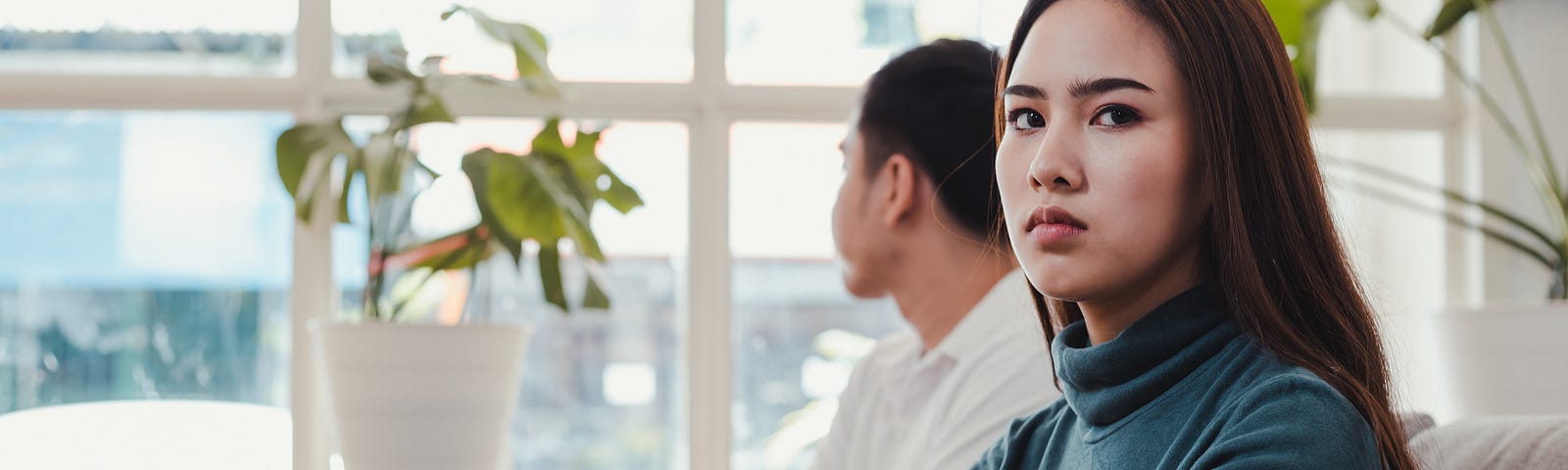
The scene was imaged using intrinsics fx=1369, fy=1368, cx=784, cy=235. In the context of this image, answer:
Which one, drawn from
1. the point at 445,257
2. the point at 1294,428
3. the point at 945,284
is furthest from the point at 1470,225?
the point at 1294,428

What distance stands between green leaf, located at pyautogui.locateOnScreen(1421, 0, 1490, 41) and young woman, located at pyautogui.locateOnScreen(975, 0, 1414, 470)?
2.09 meters

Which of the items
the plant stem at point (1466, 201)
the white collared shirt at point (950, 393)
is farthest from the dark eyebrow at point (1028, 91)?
the plant stem at point (1466, 201)

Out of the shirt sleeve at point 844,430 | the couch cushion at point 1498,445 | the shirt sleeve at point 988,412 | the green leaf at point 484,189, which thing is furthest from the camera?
the green leaf at point 484,189

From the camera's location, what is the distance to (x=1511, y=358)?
2.60 metres

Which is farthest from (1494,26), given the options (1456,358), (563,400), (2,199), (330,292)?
(2,199)

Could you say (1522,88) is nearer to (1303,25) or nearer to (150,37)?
(1303,25)

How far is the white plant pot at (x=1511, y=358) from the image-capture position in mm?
2570

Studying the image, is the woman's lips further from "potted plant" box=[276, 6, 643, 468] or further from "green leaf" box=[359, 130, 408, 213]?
"green leaf" box=[359, 130, 408, 213]

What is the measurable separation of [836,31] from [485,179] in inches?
42.8

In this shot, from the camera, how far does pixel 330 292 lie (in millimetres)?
3113

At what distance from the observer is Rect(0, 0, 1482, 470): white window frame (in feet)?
10.1

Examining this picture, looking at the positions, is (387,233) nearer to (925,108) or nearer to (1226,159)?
(925,108)

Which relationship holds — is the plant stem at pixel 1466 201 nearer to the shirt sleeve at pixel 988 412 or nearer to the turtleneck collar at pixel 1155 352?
the shirt sleeve at pixel 988 412

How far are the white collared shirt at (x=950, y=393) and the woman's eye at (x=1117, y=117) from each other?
593mm
